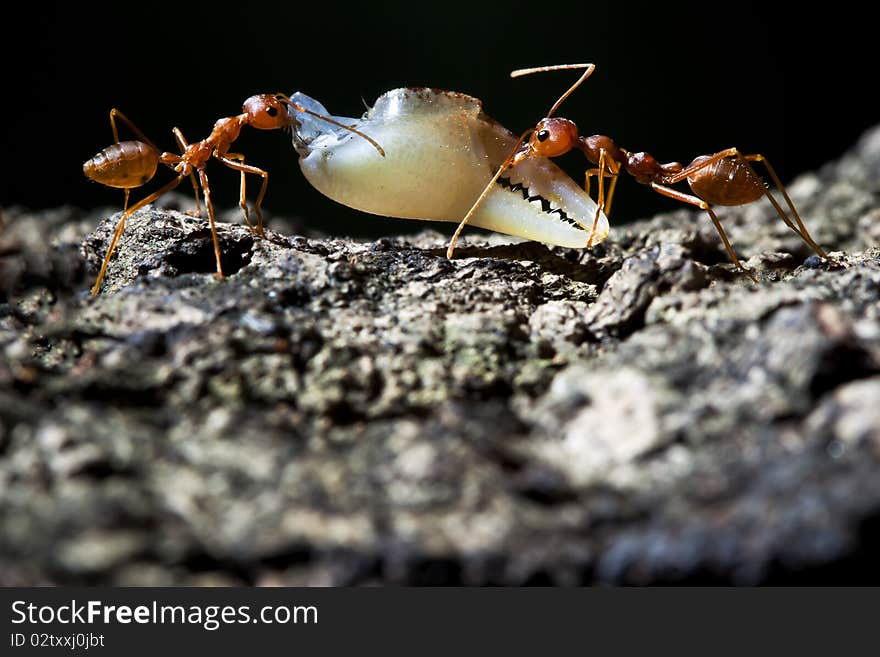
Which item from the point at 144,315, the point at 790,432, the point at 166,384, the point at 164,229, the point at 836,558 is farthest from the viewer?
the point at 164,229

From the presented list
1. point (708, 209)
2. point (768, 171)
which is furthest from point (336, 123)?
point (768, 171)

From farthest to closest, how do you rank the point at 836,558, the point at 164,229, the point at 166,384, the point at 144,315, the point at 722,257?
the point at 722,257 → the point at 164,229 → the point at 144,315 → the point at 166,384 → the point at 836,558

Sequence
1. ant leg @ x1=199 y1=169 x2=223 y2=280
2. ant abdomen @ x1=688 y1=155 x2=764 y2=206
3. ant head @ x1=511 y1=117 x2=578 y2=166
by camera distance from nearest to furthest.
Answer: ant leg @ x1=199 y1=169 x2=223 y2=280 → ant head @ x1=511 y1=117 x2=578 y2=166 → ant abdomen @ x1=688 y1=155 x2=764 y2=206

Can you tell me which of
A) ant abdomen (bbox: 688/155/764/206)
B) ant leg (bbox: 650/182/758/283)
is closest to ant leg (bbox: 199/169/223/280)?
ant leg (bbox: 650/182/758/283)

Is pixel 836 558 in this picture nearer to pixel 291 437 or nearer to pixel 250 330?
pixel 291 437

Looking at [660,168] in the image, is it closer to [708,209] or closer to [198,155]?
[708,209]

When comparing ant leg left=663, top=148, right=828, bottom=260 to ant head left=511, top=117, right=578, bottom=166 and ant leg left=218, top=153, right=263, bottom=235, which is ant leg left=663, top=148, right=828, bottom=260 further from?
ant leg left=218, top=153, right=263, bottom=235

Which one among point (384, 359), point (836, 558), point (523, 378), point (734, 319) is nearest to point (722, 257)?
point (734, 319)

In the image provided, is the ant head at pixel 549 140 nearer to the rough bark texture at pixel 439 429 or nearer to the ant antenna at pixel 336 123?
the ant antenna at pixel 336 123
